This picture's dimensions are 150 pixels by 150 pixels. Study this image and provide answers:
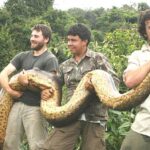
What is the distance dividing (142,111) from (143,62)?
454 mm

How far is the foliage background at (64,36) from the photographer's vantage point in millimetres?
6699

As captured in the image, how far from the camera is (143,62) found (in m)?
4.16

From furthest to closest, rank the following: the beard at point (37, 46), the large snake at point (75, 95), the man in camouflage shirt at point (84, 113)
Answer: the beard at point (37, 46) → the man in camouflage shirt at point (84, 113) → the large snake at point (75, 95)

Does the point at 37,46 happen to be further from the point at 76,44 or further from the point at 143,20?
the point at 143,20

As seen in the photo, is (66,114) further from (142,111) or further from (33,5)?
(33,5)

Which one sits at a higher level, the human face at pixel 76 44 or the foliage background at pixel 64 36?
the human face at pixel 76 44

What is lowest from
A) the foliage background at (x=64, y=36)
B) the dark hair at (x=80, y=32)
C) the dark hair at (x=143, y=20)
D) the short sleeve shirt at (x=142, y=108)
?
the foliage background at (x=64, y=36)

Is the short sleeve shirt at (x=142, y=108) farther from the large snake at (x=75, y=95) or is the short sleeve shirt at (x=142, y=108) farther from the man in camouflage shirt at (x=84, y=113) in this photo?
the man in camouflage shirt at (x=84, y=113)

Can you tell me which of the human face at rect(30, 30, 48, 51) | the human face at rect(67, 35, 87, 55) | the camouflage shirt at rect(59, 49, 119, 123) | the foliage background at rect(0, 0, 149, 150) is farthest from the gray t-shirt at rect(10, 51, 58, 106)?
the foliage background at rect(0, 0, 149, 150)

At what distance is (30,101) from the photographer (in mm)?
6031

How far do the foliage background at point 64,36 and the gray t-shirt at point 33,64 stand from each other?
101 centimetres

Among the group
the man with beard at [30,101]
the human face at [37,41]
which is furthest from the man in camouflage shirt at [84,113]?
the human face at [37,41]

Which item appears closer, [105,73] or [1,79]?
[105,73]

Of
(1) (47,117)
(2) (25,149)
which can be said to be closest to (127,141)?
(1) (47,117)
